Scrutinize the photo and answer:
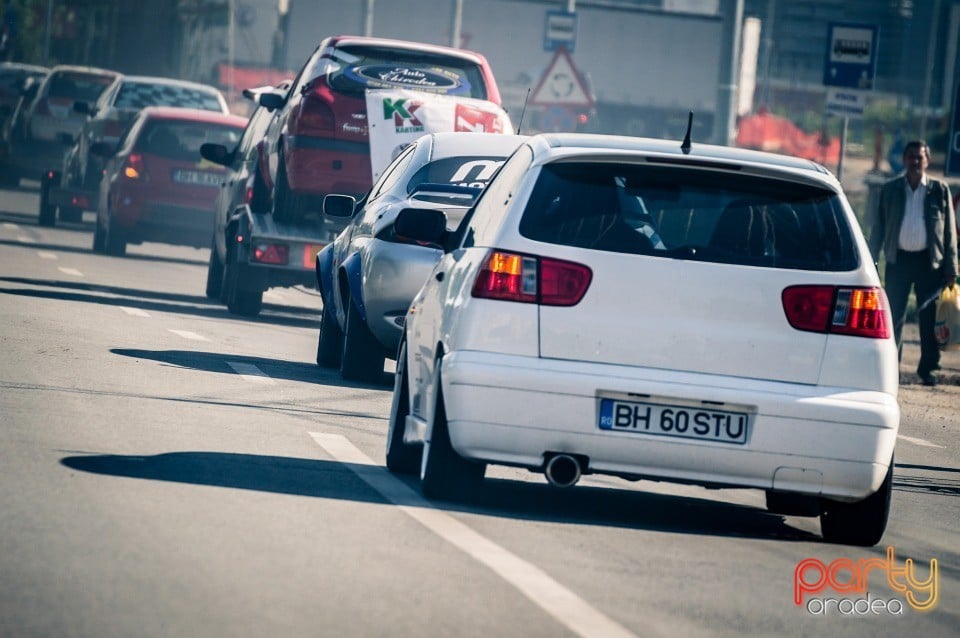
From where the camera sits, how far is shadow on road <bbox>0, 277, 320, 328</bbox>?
1884 centimetres

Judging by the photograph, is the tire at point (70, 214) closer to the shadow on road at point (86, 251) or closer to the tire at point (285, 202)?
the shadow on road at point (86, 251)

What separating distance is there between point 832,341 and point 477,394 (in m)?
1.28

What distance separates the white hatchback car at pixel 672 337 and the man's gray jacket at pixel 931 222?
30.7 ft

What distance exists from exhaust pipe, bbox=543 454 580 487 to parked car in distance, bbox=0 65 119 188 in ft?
105

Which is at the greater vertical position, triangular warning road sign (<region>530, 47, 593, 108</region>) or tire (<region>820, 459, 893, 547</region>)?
triangular warning road sign (<region>530, 47, 593, 108</region>)

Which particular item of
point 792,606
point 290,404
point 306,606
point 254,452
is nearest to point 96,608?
point 306,606

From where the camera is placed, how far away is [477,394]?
805 cm

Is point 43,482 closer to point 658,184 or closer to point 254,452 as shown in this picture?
point 254,452

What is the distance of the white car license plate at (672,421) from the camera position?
316 inches

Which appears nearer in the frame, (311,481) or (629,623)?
(629,623)

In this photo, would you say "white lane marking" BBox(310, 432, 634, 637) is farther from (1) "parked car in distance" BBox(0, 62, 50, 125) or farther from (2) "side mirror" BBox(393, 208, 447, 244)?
(1) "parked car in distance" BBox(0, 62, 50, 125)

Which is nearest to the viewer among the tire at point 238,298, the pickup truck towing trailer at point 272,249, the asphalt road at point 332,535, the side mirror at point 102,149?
the asphalt road at point 332,535

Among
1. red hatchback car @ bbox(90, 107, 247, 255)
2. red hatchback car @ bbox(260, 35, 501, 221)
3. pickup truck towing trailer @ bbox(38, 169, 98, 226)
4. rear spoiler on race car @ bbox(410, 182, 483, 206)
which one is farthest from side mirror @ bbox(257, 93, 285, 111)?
pickup truck towing trailer @ bbox(38, 169, 98, 226)

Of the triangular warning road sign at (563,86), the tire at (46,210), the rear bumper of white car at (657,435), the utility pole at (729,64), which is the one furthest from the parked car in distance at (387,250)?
the tire at (46,210)
